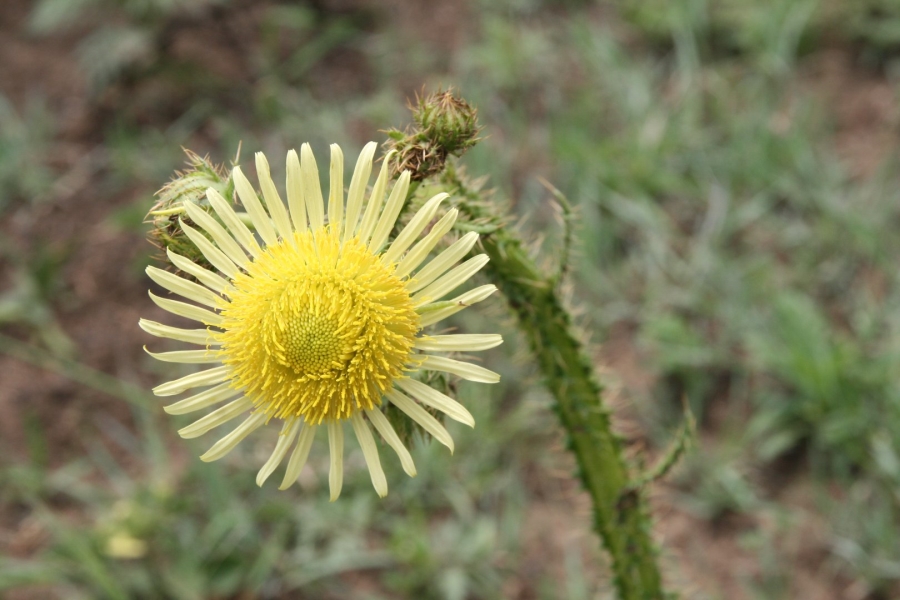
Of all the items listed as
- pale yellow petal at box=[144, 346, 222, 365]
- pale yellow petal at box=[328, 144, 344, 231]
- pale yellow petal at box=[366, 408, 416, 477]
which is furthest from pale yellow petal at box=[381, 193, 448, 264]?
pale yellow petal at box=[144, 346, 222, 365]

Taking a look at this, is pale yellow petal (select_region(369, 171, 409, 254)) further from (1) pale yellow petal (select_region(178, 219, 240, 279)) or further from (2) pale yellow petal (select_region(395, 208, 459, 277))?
(1) pale yellow petal (select_region(178, 219, 240, 279))

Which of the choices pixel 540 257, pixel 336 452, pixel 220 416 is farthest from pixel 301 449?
pixel 540 257

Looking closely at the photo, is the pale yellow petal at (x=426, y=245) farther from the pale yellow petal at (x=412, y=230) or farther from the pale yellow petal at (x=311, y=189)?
the pale yellow petal at (x=311, y=189)

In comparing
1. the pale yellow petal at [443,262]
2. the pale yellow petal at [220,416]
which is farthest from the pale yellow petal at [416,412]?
the pale yellow petal at [220,416]

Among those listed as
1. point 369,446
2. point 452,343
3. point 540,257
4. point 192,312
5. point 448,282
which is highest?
point 540,257

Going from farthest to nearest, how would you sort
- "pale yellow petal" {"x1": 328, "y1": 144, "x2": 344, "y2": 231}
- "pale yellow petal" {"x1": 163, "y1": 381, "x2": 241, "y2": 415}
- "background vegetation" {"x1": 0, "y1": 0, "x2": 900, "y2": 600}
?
"background vegetation" {"x1": 0, "y1": 0, "x2": 900, "y2": 600}, "pale yellow petal" {"x1": 163, "y1": 381, "x2": 241, "y2": 415}, "pale yellow petal" {"x1": 328, "y1": 144, "x2": 344, "y2": 231}

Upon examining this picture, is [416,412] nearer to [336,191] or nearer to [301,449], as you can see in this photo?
[301,449]
